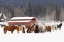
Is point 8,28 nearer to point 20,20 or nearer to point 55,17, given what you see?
point 20,20

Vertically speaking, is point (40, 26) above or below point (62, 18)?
above

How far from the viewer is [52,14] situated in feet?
370

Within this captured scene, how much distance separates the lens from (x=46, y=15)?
117 metres

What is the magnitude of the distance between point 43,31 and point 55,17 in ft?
276

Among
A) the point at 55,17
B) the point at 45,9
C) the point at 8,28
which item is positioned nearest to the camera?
the point at 8,28

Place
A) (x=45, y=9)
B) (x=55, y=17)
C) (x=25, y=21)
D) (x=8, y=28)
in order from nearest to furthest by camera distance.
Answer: (x=8, y=28)
(x=25, y=21)
(x=55, y=17)
(x=45, y=9)

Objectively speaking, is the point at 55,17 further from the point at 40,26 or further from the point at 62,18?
the point at 40,26

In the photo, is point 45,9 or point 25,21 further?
point 45,9

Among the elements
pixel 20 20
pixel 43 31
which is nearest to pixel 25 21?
pixel 20 20

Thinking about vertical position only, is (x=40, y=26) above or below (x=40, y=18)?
above

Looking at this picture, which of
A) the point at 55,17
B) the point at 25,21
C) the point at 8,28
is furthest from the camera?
the point at 55,17

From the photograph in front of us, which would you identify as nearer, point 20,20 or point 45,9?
point 20,20

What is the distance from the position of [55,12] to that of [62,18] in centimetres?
569

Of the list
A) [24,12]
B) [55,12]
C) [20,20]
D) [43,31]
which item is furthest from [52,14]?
[43,31]
